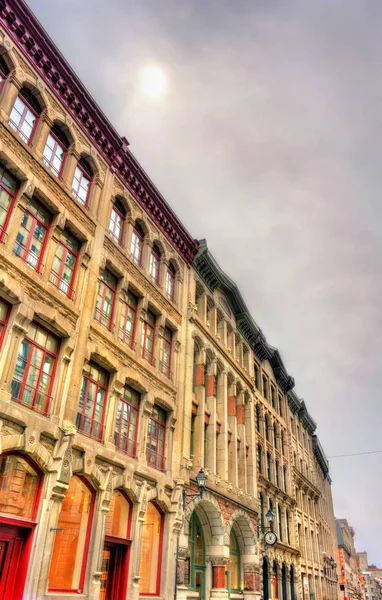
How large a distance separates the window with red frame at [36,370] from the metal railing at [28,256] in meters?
1.88

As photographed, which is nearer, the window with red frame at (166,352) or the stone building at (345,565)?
the window with red frame at (166,352)

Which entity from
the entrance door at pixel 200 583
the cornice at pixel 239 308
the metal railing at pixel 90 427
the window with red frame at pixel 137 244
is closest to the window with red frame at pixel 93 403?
the metal railing at pixel 90 427

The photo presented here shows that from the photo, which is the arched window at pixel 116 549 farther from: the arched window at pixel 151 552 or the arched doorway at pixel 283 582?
the arched doorway at pixel 283 582

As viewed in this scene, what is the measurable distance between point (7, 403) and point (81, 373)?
327cm

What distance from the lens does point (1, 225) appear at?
14148 millimetres

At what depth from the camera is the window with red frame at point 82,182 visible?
18.1 m

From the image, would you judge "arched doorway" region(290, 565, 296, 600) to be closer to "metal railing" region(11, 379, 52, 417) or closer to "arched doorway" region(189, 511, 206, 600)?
"arched doorway" region(189, 511, 206, 600)

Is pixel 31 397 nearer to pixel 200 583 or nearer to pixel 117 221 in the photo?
pixel 117 221

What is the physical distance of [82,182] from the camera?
61.4ft

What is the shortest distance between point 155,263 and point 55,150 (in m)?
7.37

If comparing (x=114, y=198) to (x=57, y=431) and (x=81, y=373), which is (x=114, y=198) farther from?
(x=57, y=431)

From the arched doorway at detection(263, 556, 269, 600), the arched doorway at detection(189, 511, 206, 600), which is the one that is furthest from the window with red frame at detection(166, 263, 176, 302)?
the arched doorway at detection(263, 556, 269, 600)

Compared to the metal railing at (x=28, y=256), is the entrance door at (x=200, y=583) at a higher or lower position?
lower

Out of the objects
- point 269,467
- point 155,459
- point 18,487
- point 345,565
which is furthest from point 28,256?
point 345,565
